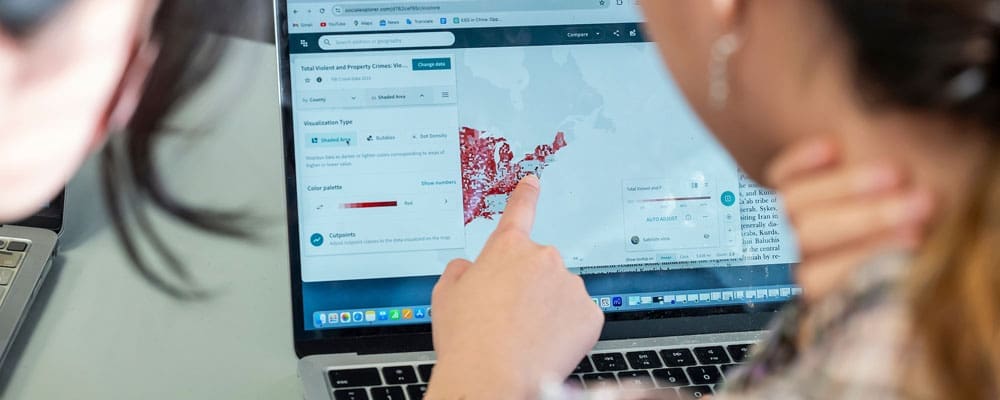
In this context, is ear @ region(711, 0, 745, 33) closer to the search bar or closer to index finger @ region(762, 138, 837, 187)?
index finger @ region(762, 138, 837, 187)

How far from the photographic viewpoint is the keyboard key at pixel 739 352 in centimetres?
64

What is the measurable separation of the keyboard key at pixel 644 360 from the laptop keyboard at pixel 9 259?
1.29 feet

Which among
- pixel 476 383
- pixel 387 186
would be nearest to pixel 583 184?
pixel 387 186

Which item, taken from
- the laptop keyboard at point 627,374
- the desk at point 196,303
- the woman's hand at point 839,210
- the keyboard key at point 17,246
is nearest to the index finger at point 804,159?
the woman's hand at point 839,210

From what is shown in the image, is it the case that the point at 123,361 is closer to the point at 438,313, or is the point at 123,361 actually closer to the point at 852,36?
the point at 438,313

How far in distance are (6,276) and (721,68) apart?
1.60 feet

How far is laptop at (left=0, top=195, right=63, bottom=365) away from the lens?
1.97 ft

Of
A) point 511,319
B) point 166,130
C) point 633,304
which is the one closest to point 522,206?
point 511,319

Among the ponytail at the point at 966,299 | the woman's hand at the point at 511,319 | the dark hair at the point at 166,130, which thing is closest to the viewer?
the ponytail at the point at 966,299

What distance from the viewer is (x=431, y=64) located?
2.09 ft

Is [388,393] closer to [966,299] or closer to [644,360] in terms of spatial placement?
[644,360]

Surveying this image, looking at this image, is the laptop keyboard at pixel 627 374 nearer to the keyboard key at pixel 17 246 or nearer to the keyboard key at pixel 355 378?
the keyboard key at pixel 355 378

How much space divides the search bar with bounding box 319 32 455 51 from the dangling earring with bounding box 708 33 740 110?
0.33 metres

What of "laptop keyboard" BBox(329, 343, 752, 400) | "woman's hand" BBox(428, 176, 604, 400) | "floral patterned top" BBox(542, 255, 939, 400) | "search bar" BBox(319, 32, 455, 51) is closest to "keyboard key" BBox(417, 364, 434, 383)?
"laptop keyboard" BBox(329, 343, 752, 400)
